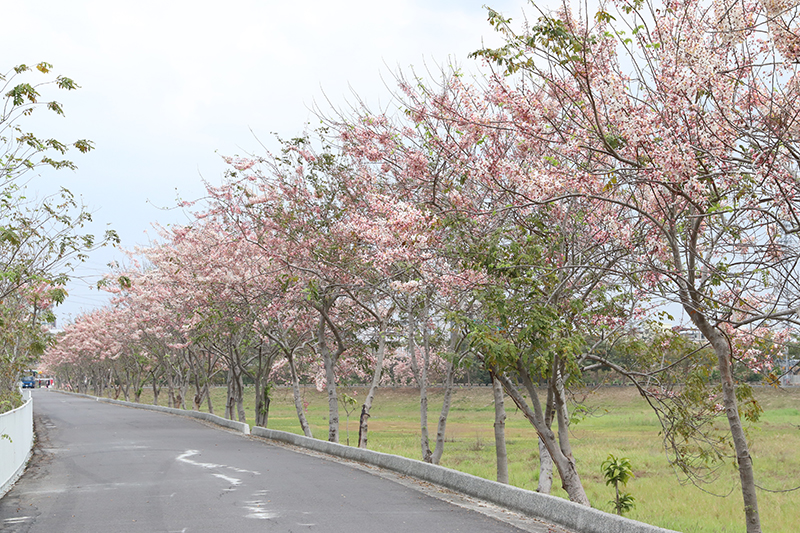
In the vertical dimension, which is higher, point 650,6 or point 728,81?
point 650,6

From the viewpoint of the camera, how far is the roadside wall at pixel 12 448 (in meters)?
12.9

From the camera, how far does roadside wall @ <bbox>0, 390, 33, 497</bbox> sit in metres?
12.9

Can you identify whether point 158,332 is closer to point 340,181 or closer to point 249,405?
point 340,181

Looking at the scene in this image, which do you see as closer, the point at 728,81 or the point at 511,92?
the point at 728,81

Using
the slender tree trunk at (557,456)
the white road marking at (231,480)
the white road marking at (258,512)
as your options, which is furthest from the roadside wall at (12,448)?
the slender tree trunk at (557,456)

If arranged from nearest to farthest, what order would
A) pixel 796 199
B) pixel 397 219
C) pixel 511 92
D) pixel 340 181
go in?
pixel 796 199 → pixel 511 92 → pixel 397 219 → pixel 340 181

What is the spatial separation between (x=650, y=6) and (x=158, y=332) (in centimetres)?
3268

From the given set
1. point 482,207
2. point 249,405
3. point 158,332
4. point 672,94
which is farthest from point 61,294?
point 249,405

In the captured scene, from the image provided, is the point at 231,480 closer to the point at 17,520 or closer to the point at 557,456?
the point at 17,520

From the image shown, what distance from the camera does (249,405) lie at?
67500 millimetres

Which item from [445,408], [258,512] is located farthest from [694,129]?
[445,408]

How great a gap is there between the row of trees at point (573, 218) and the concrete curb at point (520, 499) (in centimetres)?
127

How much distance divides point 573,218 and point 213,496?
23.2ft

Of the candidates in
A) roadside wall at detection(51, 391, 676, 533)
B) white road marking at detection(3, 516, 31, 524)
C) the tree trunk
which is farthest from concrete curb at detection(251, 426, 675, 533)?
the tree trunk
